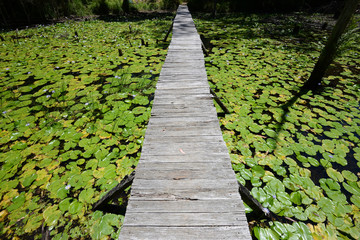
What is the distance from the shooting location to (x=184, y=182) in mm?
1205

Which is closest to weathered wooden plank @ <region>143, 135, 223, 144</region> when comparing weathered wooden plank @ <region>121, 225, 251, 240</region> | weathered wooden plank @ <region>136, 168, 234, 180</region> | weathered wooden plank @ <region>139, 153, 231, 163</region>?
weathered wooden plank @ <region>139, 153, 231, 163</region>

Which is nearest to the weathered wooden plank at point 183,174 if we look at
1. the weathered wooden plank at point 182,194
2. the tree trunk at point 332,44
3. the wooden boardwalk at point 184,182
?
the wooden boardwalk at point 184,182

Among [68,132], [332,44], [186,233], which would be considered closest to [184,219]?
[186,233]

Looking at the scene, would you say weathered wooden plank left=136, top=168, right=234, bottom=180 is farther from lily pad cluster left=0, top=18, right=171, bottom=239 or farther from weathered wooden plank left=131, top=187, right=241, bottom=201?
lily pad cluster left=0, top=18, right=171, bottom=239

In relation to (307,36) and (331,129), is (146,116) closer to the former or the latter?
(331,129)

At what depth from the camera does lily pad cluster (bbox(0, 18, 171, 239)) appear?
4.44ft

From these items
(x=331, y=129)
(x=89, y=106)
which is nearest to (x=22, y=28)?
(x=89, y=106)

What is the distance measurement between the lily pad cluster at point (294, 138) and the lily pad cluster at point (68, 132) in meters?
1.35

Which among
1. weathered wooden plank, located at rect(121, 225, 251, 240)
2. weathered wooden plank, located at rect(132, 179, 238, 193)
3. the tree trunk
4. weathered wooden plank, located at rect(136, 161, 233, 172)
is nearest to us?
weathered wooden plank, located at rect(121, 225, 251, 240)

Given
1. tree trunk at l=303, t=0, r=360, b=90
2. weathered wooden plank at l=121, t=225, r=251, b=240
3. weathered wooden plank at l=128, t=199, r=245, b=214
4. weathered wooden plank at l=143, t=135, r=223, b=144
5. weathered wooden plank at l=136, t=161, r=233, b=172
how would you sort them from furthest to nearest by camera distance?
tree trunk at l=303, t=0, r=360, b=90
weathered wooden plank at l=143, t=135, r=223, b=144
weathered wooden plank at l=136, t=161, r=233, b=172
weathered wooden plank at l=128, t=199, r=245, b=214
weathered wooden plank at l=121, t=225, r=251, b=240

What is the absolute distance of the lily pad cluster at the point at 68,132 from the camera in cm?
135

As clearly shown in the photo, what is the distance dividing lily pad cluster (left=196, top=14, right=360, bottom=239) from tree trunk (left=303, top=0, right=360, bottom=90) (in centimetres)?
21

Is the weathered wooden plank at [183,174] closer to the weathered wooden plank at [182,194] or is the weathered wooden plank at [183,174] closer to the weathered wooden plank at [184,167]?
the weathered wooden plank at [184,167]

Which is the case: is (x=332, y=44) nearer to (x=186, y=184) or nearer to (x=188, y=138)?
(x=188, y=138)
